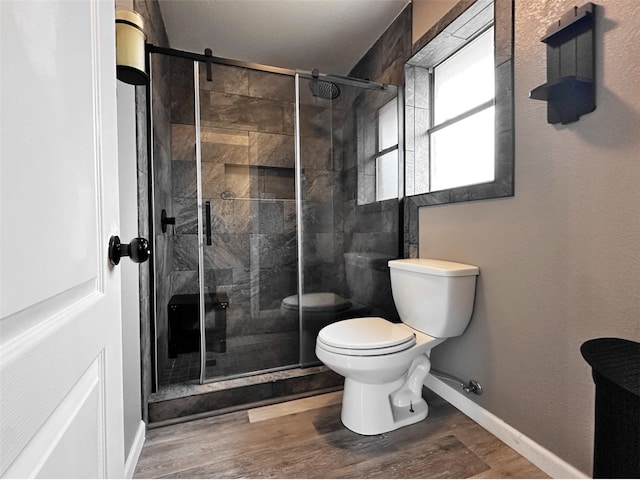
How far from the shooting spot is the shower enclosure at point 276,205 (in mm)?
2064

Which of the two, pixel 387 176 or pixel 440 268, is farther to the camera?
pixel 387 176

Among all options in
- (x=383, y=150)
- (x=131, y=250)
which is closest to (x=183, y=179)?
(x=383, y=150)

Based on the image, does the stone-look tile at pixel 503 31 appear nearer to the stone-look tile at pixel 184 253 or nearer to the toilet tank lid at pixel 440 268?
the toilet tank lid at pixel 440 268

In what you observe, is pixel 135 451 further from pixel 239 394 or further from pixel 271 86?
pixel 271 86

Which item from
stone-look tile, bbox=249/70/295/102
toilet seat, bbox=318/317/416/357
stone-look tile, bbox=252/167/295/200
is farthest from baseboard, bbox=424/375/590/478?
stone-look tile, bbox=249/70/295/102

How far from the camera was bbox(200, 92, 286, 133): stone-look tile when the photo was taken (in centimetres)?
213

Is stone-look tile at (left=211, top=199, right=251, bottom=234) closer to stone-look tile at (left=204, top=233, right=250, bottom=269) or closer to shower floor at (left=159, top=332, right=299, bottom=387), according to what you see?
stone-look tile at (left=204, top=233, right=250, bottom=269)

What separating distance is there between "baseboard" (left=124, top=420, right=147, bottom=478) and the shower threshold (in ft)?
0.39

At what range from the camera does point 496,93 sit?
1.44 m

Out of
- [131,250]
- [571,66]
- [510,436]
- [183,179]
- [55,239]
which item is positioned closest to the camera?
[55,239]

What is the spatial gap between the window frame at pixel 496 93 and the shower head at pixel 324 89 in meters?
0.48

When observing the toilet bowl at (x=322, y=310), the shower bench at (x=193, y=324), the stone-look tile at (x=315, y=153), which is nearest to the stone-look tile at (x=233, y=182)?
the stone-look tile at (x=315, y=153)

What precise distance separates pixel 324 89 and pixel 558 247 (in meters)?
1.69

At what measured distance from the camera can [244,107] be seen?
7.46 ft
